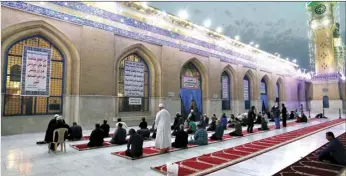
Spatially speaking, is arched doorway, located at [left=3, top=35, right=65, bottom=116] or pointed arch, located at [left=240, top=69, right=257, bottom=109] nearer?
arched doorway, located at [left=3, top=35, right=65, bottom=116]

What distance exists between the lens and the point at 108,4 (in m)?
8.82

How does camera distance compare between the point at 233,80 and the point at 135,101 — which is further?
the point at 233,80

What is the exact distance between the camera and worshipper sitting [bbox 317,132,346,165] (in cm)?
333

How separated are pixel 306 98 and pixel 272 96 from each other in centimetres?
1011

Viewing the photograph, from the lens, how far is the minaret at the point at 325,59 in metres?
18.2

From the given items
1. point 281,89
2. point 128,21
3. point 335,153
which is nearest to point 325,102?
point 281,89

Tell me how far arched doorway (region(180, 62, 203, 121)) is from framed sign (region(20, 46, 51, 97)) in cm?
655

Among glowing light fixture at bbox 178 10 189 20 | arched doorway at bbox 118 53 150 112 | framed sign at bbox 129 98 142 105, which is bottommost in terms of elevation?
framed sign at bbox 129 98 142 105

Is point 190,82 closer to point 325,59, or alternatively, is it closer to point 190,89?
point 190,89

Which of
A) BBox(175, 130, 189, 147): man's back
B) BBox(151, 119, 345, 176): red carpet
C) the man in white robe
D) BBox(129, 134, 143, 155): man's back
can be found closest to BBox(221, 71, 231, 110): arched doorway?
BBox(151, 119, 345, 176): red carpet

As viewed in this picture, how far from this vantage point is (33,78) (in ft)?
22.8

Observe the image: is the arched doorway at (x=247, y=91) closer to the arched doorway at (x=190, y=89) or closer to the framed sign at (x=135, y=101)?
the arched doorway at (x=190, y=89)

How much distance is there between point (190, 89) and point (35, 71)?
25.2 feet

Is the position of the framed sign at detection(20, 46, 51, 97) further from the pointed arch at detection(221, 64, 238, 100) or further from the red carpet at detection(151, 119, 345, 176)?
the pointed arch at detection(221, 64, 238, 100)
